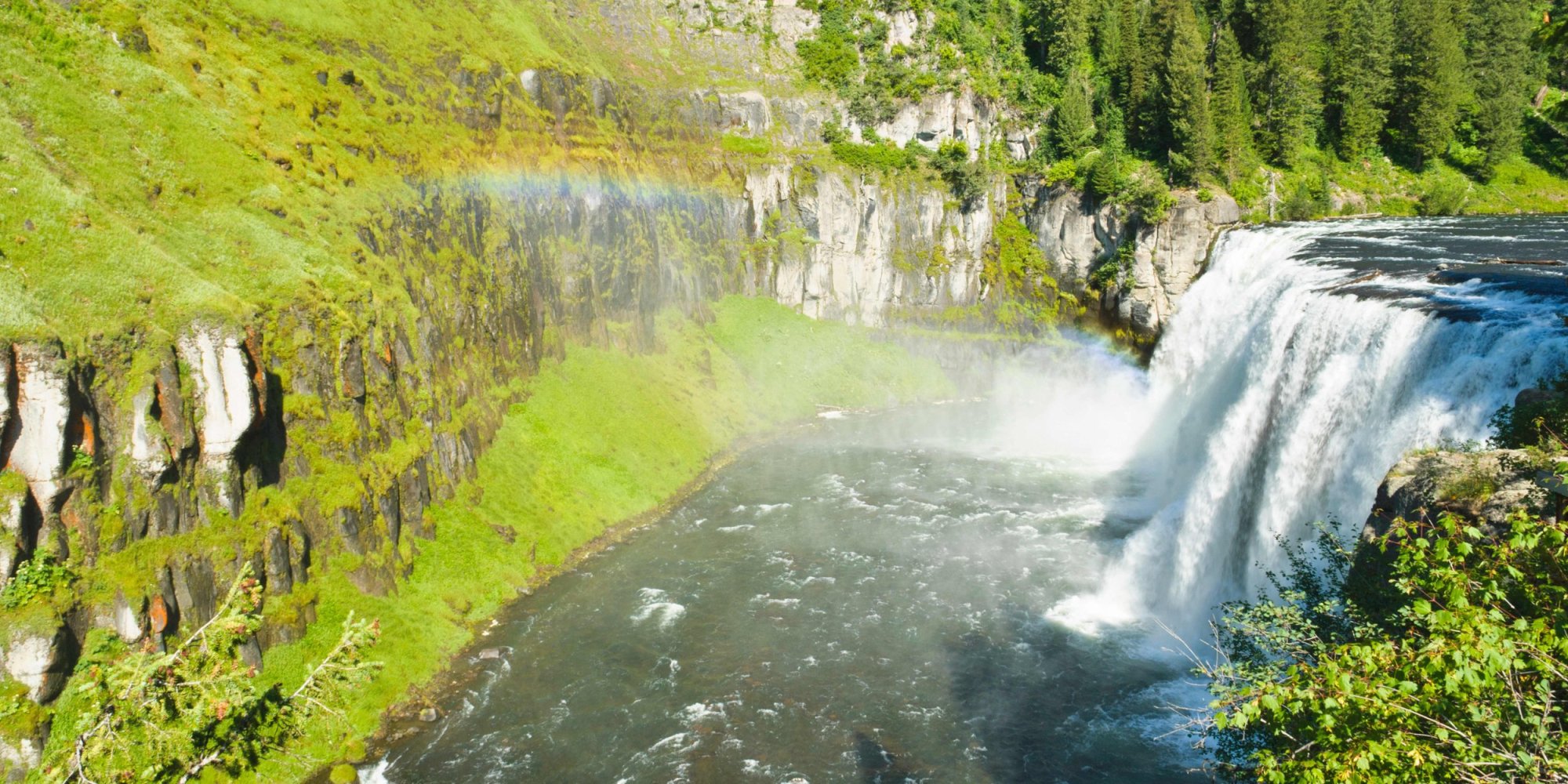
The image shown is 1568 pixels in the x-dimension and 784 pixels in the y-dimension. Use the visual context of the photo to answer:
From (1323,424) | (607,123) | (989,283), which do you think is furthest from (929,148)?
(1323,424)

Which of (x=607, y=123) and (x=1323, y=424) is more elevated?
(x=607, y=123)

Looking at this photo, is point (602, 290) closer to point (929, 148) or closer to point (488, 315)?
point (488, 315)

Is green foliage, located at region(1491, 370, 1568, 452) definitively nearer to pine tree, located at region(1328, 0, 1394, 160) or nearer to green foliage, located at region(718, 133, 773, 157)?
green foliage, located at region(718, 133, 773, 157)

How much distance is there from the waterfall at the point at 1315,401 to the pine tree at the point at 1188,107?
21.2 m

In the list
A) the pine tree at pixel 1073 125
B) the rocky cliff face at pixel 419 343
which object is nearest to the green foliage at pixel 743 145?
the rocky cliff face at pixel 419 343

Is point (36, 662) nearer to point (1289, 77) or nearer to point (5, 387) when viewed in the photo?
point (5, 387)

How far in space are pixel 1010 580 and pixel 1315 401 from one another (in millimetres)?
13995

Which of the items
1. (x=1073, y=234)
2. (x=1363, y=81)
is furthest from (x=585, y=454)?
(x=1363, y=81)

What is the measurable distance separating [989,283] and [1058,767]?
57.2 m

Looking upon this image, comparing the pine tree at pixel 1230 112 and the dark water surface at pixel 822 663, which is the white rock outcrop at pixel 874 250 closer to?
the pine tree at pixel 1230 112

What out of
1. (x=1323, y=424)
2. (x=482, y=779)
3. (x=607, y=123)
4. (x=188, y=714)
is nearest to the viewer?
(x=188, y=714)

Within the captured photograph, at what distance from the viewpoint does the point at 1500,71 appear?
241 feet

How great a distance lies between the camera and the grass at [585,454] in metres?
29.1

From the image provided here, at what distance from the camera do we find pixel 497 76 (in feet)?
172
